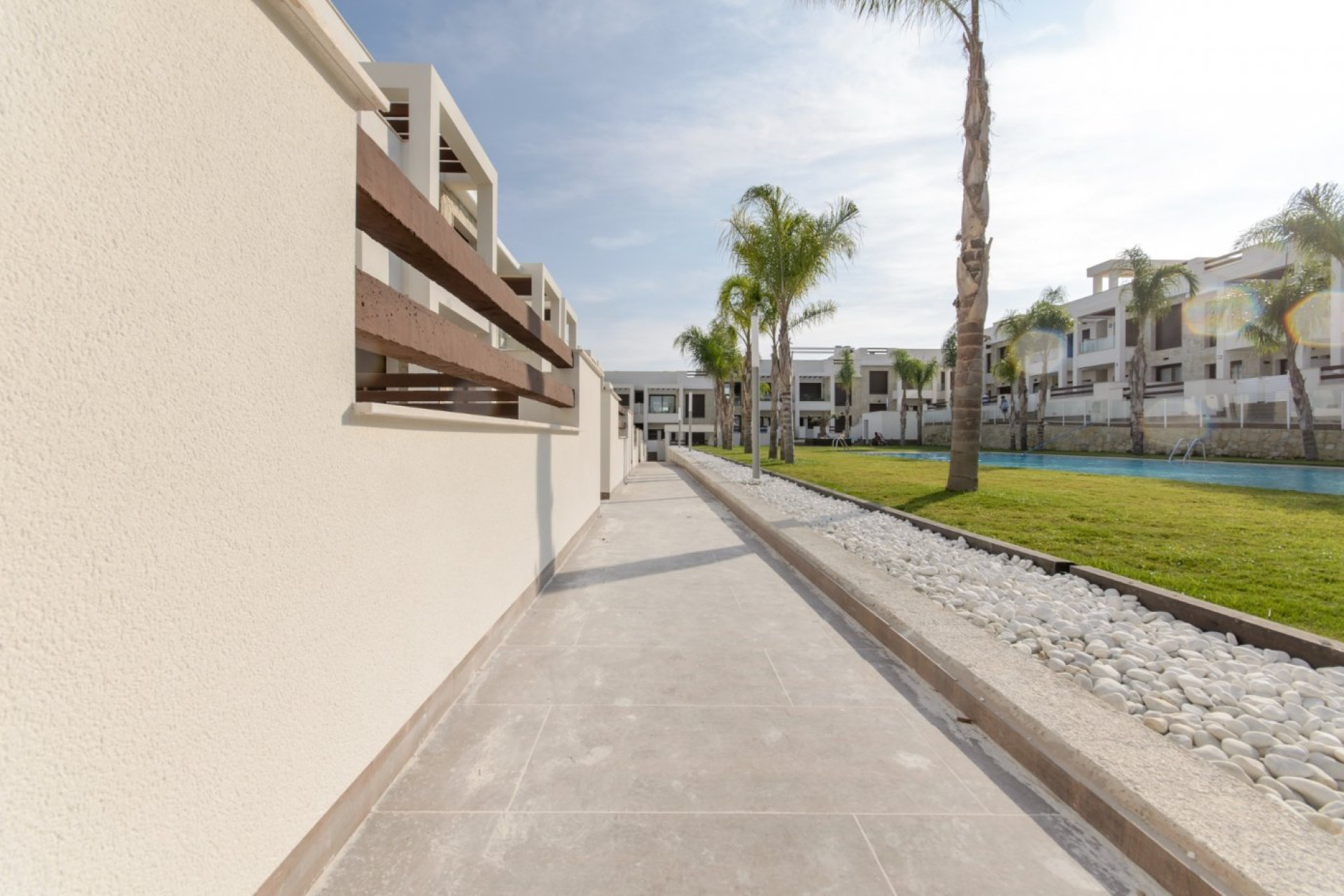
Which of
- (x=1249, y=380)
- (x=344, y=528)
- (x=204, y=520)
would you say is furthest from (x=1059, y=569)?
(x=1249, y=380)

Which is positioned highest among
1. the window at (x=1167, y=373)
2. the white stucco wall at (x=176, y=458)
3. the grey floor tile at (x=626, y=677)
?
the window at (x=1167, y=373)

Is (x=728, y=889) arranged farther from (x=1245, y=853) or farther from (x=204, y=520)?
(x=204, y=520)

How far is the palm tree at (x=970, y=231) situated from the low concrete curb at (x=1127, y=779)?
306 inches

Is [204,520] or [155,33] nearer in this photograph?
[155,33]

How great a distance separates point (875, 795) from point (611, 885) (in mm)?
1137

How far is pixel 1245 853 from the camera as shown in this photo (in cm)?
186

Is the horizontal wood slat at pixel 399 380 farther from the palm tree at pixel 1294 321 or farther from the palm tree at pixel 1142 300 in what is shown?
the palm tree at pixel 1142 300

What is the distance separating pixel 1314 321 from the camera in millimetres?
24609

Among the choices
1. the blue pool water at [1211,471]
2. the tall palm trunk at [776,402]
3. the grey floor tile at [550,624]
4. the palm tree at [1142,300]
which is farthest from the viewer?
the palm tree at [1142,300]

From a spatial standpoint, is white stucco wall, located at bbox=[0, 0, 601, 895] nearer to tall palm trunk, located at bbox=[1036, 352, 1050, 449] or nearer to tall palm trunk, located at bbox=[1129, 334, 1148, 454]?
tall palm trunk, located at bbox=[1129, 334, 1148, 454]

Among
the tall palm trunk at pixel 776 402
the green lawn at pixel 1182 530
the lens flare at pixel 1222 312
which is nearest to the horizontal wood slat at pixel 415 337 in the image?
the green lawn at pixel 1182 530

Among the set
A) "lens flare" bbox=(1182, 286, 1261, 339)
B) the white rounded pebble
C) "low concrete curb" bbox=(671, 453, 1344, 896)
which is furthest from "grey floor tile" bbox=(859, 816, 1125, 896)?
"lens flare" bbox=(1182, 286, 1261, 339)

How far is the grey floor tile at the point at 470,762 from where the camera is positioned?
2469 millimetres

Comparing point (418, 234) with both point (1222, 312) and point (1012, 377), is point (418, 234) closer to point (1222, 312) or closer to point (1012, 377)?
point (1222, 312)
